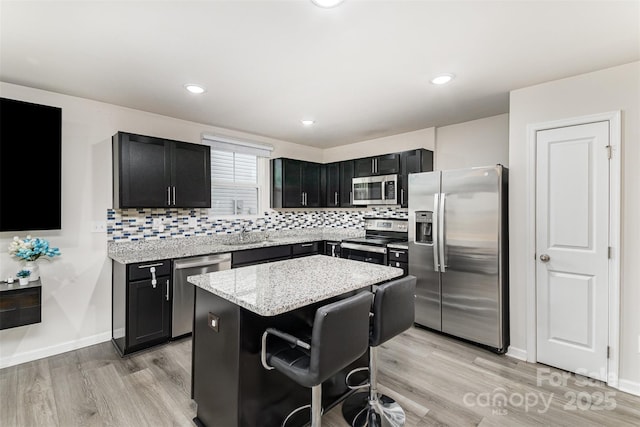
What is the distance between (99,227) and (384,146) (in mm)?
3902

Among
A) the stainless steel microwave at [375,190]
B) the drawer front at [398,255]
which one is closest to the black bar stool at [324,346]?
the drawer front at [398,255]

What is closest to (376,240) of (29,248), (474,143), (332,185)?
(332,185)

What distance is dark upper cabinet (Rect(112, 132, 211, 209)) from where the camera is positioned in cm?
303

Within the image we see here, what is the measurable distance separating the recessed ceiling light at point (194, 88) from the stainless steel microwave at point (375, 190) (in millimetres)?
2538

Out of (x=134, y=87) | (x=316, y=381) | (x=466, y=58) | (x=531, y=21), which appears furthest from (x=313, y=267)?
(x=134, y=87)

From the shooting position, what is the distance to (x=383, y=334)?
70.7 inches

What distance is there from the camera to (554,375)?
2.53 metres

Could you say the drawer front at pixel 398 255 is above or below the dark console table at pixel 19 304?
above

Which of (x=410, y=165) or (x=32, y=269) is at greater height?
(x=410, y=165)

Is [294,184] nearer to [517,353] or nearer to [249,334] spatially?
[249,334]

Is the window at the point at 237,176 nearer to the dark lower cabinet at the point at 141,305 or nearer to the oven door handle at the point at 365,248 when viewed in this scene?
the dark lower cabinet at the point at 141,305

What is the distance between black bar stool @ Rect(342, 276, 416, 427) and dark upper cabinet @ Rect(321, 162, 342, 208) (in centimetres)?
312

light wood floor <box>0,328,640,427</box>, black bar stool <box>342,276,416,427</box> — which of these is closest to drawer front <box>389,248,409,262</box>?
light wood floor <box>0,328,640,427</box>

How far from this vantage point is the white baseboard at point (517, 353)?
9.11 ft
